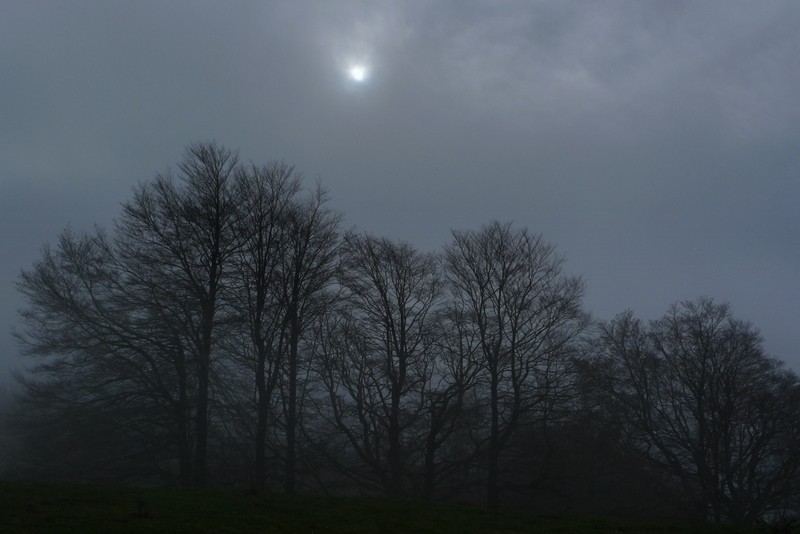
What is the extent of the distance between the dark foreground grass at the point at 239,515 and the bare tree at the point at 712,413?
21.3m

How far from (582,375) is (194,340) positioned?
15770 millimetres

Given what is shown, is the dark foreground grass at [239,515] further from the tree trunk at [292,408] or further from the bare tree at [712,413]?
the bare tree at [712,413]

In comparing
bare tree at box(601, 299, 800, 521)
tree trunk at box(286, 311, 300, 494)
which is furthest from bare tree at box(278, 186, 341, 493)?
bare tree at box(601, 299, 800, 521)

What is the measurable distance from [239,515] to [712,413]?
31.6 m

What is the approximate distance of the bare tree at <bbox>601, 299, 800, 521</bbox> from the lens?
1430 inches

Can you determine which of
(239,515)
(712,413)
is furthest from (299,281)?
(712,413)

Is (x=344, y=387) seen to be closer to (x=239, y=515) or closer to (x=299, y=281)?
(x=299, y=281)

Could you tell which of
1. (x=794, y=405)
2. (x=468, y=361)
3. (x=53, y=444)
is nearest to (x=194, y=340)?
(x=53, y=444)

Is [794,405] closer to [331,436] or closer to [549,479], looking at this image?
[549,479]

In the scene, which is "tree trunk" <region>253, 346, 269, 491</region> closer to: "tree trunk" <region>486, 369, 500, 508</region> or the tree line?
the tree line

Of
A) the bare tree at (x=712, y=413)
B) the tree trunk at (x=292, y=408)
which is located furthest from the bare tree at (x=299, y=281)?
the bare tree at (x=712, y=413)

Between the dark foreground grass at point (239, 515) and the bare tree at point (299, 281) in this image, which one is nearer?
the dark foreground grass at point (239, 515)

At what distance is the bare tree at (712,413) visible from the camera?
3631cm

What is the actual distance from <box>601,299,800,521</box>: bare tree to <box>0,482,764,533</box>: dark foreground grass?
21266 millimetres
